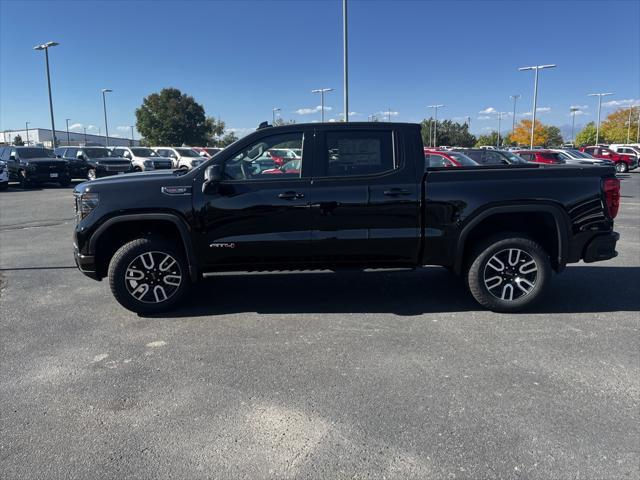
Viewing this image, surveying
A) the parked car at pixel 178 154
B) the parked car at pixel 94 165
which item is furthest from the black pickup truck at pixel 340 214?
the parked car at pixel 178 154

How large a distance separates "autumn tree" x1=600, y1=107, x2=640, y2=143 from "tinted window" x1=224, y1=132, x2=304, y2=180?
86.8 m

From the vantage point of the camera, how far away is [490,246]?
508cm

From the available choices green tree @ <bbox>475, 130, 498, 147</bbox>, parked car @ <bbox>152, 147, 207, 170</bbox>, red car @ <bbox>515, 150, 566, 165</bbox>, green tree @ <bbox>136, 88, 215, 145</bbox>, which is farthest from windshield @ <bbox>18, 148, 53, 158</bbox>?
green tree @ <bbox>475, 130, 498, 147</bbox>

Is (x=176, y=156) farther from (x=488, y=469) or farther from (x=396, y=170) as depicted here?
(x=488, y=469)

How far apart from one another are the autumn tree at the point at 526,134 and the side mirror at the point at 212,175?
91.3 meters

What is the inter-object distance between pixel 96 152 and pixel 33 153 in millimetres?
3649

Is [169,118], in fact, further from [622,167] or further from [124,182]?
[124,182]

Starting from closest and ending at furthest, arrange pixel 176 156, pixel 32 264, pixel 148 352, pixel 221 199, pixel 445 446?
pixel 445 446
pixel 148 352
pixel 221 199
pixel 32 264
pixel 176 156

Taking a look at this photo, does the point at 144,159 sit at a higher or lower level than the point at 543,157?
higher

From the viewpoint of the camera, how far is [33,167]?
72.0 ft

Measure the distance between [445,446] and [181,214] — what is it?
128 inches

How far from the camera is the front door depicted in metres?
4.93

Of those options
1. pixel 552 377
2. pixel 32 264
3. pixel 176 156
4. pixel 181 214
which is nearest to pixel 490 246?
pixel 552 377

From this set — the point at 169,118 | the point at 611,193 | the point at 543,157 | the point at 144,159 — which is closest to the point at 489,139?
the point at 169,118
